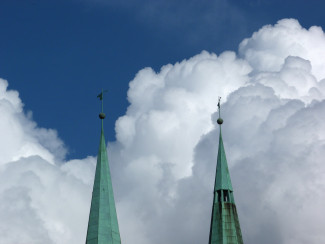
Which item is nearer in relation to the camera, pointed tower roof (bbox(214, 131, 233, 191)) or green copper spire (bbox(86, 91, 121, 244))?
green copper spire (bbox(86, 91, 121, 244))

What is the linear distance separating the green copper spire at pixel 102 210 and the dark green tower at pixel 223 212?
8.54m

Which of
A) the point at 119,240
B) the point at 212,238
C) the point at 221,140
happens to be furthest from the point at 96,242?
the point at 221,140

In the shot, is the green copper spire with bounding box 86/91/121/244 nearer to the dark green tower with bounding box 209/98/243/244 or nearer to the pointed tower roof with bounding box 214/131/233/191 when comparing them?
the dark green tower with bounding box 209/98/243/244

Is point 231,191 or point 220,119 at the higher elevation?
point 220,119

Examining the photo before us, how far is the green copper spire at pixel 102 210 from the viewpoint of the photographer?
9106 centimetres

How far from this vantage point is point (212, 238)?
93.3m

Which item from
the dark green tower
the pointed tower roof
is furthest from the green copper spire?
the pointed tower roof

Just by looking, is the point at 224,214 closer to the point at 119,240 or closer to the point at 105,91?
the point at 119,240

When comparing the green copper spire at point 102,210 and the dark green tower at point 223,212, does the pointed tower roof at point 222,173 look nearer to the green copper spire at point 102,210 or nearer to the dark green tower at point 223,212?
the dark green tower at point 223,212

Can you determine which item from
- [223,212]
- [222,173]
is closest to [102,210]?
[223,212]

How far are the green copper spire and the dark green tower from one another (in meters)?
8.54

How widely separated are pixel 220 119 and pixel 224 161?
4.77m

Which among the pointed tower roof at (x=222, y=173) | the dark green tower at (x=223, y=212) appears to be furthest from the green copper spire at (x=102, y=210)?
the pointed tower roof at (x=222, y=173)

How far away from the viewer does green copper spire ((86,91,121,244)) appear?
9106 centimetres
